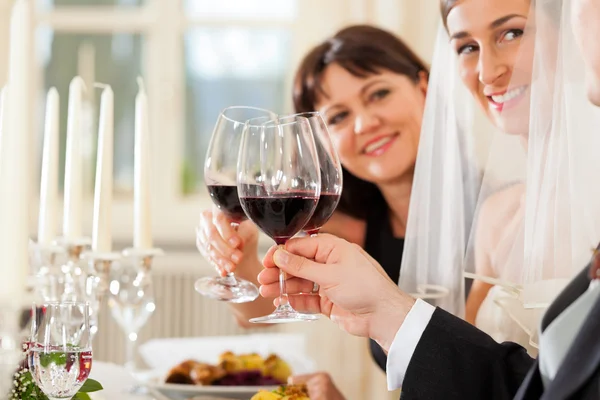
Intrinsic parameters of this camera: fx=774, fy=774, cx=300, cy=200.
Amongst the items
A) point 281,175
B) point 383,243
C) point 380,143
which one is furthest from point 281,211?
point 383,243

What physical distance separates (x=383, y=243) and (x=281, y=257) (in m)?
1.48

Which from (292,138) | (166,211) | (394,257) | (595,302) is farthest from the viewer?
(166,211)

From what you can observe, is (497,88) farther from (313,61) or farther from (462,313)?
(313,61)

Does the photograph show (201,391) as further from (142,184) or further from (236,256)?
(142,184)

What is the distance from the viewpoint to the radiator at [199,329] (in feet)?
15.3

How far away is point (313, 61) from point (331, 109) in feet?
0.57

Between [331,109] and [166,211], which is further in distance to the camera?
[166,211]

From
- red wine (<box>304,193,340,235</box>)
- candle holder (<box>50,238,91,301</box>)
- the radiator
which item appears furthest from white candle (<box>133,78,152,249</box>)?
the radiator

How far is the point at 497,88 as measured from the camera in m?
1.63

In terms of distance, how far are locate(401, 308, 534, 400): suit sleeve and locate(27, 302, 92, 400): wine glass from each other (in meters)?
0.51

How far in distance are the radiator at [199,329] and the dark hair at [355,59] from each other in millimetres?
2330

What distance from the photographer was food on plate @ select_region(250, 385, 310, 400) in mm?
1350

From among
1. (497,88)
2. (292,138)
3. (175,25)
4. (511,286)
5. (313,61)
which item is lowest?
(511,286)

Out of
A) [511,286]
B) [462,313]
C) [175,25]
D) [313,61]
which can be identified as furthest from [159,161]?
[511,286]
